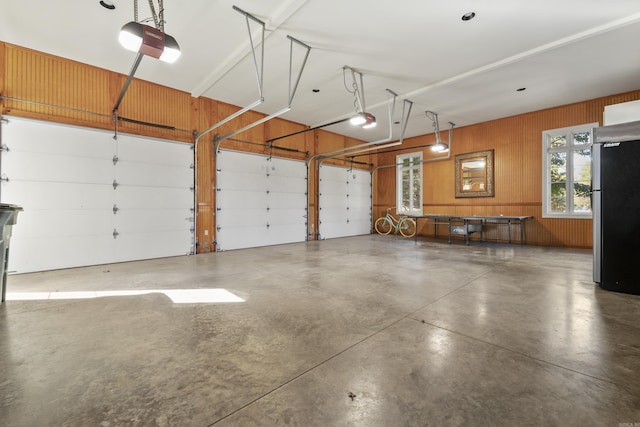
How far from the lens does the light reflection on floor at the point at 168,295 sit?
3.24 metres

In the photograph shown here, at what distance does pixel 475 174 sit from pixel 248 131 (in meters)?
7.26

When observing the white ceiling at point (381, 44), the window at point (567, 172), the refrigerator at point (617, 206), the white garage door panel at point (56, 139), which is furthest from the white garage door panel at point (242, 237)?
the window at point (567, 172)

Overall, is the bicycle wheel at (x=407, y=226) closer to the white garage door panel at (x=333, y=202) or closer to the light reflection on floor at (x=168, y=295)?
the white garage door panel at (x=333, y=202)

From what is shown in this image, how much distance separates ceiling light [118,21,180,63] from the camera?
9.70ft

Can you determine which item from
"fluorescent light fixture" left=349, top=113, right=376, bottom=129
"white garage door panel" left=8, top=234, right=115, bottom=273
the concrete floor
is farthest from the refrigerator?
"white garage door panel" left=8, top=234, right=115, bottom=273

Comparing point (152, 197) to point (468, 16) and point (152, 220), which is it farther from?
point (468, 16)

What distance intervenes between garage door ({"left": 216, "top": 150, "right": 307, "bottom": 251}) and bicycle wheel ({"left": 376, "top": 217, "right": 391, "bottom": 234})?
374cm

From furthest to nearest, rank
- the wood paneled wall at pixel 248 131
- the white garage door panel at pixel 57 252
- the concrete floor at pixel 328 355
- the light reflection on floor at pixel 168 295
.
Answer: the wood paneled wall at pixel 248 131, the white garage door panel at pixel 57 252, the light reflection on floor at pixel 168 295, the concrete floor at pixel 328 355

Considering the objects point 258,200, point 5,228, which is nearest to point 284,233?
point 258,200

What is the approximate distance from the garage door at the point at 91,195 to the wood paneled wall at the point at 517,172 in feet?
26.2

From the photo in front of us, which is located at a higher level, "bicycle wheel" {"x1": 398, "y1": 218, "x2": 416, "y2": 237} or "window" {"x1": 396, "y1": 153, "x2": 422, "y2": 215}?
"window" {"x1": 396, "y1": 153, "x2": 422, "y2": 215}

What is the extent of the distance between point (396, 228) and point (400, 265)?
18.5 ft

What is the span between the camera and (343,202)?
10352 millimetres

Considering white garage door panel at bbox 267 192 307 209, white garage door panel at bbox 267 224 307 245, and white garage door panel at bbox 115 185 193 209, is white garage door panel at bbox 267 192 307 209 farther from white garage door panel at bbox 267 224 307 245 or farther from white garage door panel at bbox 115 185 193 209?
white garage door panel at bbox 115 185 193 209
